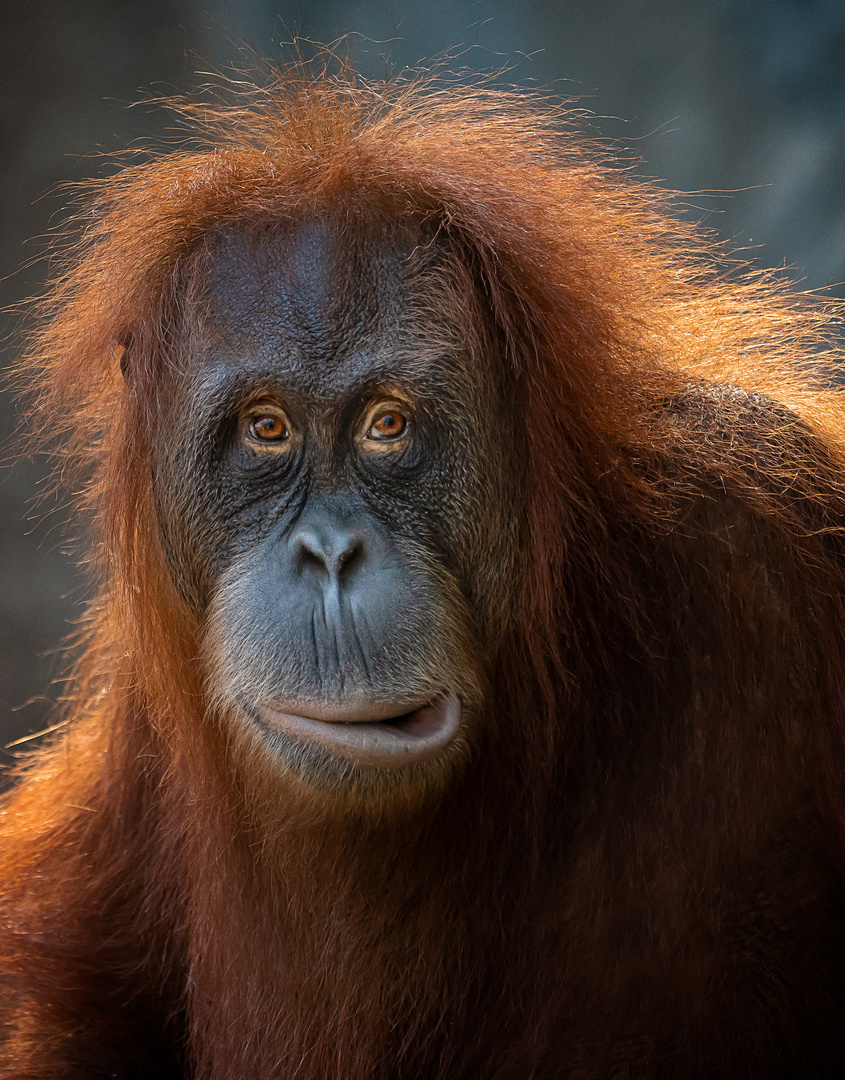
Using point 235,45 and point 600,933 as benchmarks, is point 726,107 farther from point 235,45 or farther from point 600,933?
point 600,933

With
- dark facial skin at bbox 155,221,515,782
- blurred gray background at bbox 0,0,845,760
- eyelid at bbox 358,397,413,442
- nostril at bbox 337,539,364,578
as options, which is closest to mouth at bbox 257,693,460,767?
dark facial skin at bbox 155,221,515,782

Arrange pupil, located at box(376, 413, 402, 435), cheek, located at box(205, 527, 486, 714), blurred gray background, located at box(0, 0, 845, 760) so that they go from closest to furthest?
cheek, located at box(205, 527, 486, 714) < pupil, located at box(376, 413, 402, 435) < blurred gray background, located at box(0, 0, 845, 760)

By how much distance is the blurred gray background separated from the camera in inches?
131

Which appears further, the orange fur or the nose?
the orange fur

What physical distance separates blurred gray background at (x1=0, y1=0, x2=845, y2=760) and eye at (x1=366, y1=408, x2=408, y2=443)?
1.78 m

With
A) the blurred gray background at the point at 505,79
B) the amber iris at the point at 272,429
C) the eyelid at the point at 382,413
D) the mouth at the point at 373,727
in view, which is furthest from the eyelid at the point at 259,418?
the blurred gray background at the point at 505,79

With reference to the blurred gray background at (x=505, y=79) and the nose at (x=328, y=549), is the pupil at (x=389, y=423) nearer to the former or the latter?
the nose at (x=328, y=549)

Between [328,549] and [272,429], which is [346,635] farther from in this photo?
[272,429]

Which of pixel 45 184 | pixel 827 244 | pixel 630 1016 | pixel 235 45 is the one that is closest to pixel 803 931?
pixel 630 1016

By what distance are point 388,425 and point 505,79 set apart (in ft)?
7.88

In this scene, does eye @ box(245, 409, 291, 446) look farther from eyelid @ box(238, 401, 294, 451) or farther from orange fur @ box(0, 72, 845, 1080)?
orange fur @ box(0, 72, 845, 1080)

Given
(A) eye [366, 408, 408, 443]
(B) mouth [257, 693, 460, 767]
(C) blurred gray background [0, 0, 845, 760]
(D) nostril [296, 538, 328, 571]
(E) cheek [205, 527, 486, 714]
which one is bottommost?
(B) mouth [257, 693, 460, 767]

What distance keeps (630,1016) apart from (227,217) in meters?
1.30

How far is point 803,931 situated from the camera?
176 cm
